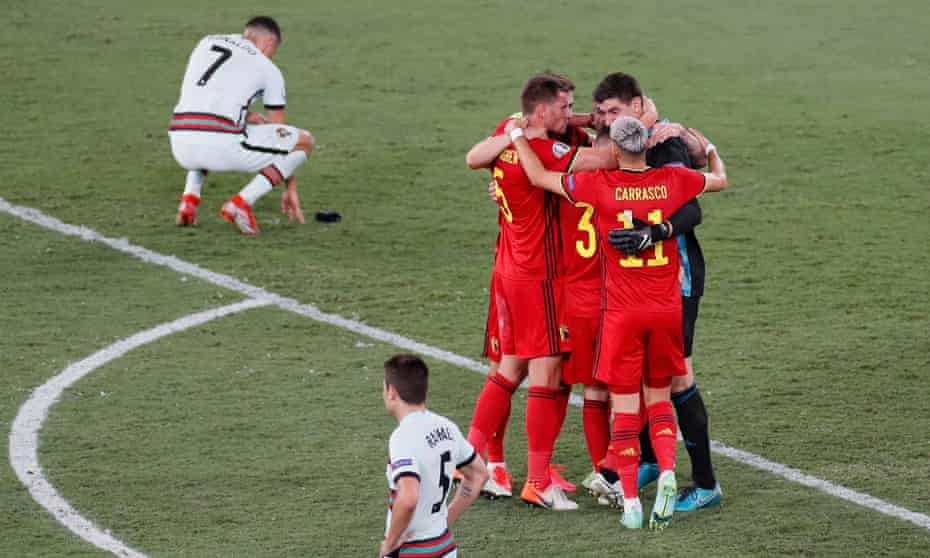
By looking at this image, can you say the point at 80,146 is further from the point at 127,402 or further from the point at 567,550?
the point at 567,550

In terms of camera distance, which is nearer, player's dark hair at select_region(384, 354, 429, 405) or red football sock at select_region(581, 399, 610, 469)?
player's dark hair at select_region(384, 354, 429, 405)

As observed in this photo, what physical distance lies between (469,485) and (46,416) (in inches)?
136

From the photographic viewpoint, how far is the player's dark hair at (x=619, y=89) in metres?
6.94

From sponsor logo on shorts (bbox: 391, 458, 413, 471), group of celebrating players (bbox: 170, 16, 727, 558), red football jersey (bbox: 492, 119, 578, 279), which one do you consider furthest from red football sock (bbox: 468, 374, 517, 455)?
sponsor logo on shorts (bbox: 391, 458, 413, 471)

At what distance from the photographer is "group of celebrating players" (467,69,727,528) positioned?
672 centimetres

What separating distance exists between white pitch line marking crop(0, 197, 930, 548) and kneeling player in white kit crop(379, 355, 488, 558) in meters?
2.47

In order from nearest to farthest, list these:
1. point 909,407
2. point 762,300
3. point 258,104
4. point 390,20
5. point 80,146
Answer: point 909,407
point 762,300
point 80,146
point 258,104
point 390,20

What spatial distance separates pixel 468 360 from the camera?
9211 mm

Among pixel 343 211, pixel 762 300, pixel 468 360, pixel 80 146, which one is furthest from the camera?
pixel 80 146

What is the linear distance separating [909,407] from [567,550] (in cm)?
263

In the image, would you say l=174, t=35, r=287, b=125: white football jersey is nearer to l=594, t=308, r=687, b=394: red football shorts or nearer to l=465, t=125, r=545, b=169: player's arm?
l=465, t=125, r=545, b=169: player's arm

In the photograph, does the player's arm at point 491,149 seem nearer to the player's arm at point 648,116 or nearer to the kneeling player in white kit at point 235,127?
the player's arm at point 648,116

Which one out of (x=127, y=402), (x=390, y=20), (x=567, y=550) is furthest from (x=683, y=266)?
(x=390, y=20)

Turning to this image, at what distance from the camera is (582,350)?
23.4ft
